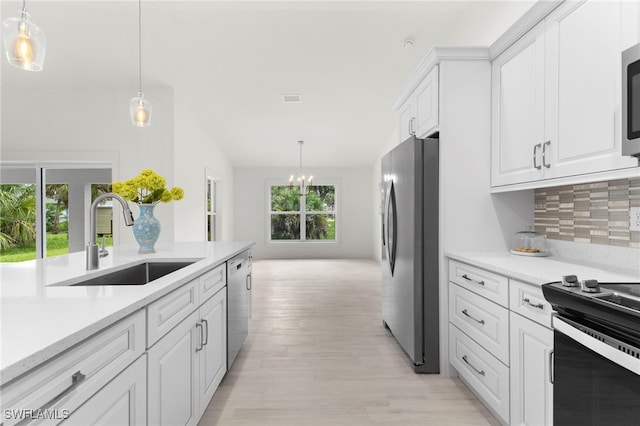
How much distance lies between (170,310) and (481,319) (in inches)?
65.3

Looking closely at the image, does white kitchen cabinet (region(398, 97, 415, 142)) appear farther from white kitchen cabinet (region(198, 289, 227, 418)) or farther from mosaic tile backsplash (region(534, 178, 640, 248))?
white kitchen cabinet (region(198, 289, 227, 418))

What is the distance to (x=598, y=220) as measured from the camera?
1.84m

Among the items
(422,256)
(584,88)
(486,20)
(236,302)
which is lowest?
(236,302)

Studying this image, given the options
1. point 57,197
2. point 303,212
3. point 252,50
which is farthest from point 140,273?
point 303,212

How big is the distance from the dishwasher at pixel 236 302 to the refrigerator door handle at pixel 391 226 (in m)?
1.26

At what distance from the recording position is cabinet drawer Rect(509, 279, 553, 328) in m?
1.41

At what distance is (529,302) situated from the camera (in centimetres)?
151

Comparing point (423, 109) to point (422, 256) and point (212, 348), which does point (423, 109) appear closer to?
point (422, 256)

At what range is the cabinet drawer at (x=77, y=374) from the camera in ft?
2.09

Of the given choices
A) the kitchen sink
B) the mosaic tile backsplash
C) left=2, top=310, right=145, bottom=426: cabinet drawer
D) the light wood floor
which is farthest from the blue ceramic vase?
the mosaic tile backsplash

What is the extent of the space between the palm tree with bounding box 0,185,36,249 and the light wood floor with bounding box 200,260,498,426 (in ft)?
12.2

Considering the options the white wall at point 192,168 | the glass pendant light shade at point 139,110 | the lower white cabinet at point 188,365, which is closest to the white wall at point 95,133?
the white wall at point 192,168

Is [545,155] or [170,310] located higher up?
[545,155]

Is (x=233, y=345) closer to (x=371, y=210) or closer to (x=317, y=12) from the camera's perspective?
(x=317, y=12)
